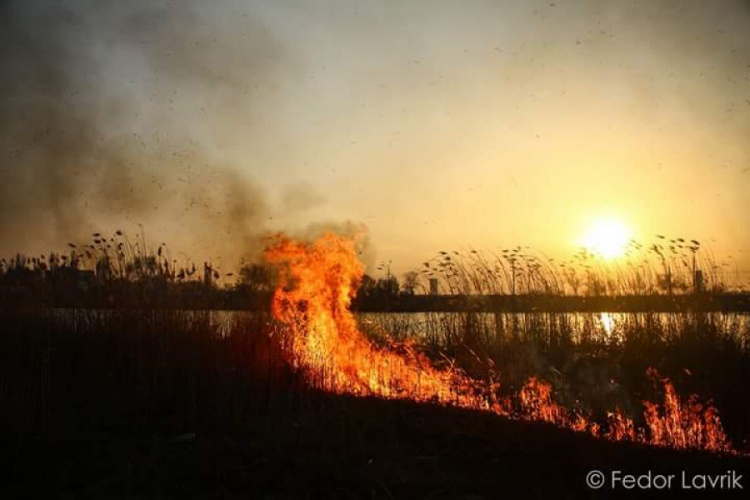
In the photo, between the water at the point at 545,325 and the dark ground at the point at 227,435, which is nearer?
the dark ground at the point at 227,435

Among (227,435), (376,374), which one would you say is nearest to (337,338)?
(376,374)

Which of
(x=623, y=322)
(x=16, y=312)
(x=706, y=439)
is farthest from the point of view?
(x=623, y=322)

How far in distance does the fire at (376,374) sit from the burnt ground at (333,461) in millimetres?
1381

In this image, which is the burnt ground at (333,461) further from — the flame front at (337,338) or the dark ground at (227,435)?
the flame front at (337,338)

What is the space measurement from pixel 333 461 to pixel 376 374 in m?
4.98

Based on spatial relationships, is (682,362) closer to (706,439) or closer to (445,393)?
(706,439)

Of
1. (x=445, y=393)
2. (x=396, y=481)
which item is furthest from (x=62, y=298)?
(x=396, y=481)

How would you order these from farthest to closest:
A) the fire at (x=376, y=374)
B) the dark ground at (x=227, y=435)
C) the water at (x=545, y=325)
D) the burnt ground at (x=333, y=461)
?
the water at (x=545, y=325), the fire at (x=376, y=374), the dark ground at (x=227, y=435), the burnt ground at (x=333, y=461)

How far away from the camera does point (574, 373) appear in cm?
1405

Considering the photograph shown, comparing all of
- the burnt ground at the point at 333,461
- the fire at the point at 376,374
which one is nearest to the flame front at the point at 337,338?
the fire at the point at 376,374

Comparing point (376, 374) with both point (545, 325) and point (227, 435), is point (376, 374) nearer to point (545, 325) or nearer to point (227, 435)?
point (227, 435)

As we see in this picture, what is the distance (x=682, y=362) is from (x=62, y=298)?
1305 cm

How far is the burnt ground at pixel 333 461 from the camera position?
604 centimetres

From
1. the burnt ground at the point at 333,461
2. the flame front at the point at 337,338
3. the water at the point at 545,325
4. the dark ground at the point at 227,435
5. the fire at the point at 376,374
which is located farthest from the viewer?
the water at the point at 545,325
